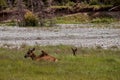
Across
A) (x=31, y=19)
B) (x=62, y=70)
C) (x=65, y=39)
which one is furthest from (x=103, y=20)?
(x=62, y=70)

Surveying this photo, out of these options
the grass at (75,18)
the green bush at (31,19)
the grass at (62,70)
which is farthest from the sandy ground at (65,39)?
the grass at (75,18)

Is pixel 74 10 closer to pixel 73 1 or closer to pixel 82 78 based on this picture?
pixel 73 1

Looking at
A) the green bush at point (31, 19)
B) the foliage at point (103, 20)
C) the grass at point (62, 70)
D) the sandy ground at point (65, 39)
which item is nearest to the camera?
the grass at point (62, 70)

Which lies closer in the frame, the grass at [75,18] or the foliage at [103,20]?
the foliage at [103,20]

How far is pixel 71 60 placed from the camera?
1783cm

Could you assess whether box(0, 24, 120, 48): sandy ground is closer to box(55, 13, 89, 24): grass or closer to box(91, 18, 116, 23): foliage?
box(91, 18, 116, 23): foliage

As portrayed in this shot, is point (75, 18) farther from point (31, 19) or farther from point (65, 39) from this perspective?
point (65, 39)

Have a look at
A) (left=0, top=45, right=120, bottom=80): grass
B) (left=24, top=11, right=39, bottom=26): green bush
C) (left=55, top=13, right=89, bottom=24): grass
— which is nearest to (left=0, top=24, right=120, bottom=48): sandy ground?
(left=0, top=45, right=120, bottom=80): grass

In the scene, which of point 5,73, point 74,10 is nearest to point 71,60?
point 5,73

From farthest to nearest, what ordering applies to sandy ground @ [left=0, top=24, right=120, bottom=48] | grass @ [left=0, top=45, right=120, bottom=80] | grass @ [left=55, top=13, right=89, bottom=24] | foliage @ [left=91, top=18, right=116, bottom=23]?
1. grass @ [left=55, top=13, right=89, bottom=24]
2. foliage @ [left=91, top=18, right=116, bottom=23]
3. sandy ground @ [left=0, top=24, right=120, bottom=48]
4. grass @ [left=0, top=45, right=120, bottom=80]

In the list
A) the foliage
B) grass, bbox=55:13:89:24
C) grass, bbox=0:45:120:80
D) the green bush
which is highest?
grass, bbox=0:45:120:80

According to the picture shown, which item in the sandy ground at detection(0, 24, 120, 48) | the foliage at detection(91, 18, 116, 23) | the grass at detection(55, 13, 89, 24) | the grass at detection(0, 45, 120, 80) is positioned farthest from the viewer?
the grass at detection(55, 13, 89, 24)

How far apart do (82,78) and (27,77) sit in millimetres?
1590

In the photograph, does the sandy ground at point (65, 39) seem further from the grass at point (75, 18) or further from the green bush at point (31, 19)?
the grass at point (75, 18)
